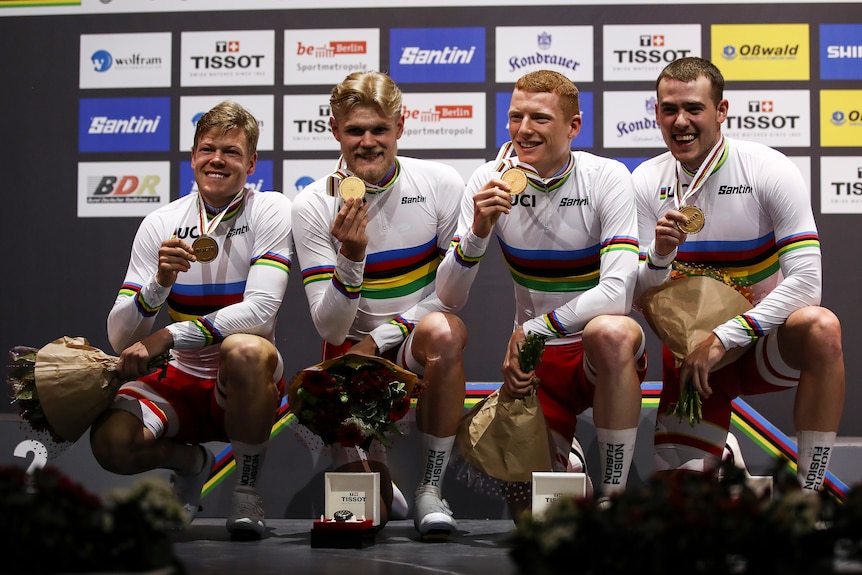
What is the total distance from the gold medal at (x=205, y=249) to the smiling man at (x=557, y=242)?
884 mm

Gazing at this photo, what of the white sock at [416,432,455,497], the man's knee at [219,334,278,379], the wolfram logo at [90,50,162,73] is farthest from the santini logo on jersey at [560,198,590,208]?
the wolfram logo at [90,50,162,73]

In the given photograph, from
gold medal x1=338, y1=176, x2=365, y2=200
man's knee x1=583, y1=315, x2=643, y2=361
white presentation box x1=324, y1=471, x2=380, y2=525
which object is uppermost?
gold medal x1=338, y1=176, x2=365, y2=200

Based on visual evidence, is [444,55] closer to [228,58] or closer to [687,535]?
[228,58]

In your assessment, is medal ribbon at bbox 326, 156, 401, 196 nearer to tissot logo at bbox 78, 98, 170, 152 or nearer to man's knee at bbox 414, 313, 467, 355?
man's knee at bbox 414, 313, 467, 355

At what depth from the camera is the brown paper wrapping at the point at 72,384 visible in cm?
332

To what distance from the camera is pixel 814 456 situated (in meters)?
3.20

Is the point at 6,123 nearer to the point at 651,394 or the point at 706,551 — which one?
the point at 651,394

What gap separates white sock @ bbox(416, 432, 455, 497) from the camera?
3346 mm

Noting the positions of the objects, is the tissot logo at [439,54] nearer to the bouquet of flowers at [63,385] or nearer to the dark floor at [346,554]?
the bouquet of flowers at [63,385]

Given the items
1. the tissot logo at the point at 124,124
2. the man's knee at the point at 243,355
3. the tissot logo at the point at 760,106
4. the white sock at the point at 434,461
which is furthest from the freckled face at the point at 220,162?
the tissot logo at the point at 760,106

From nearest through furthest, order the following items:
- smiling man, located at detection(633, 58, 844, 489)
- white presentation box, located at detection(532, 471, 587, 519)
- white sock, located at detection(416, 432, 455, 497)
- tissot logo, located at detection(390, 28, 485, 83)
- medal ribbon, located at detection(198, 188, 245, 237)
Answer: white presentation box, located at detection(532, 471, 587, 519)
smiling man, located at detection(633, 58, 844, 489)
white sock, located at detection(416, 432, 455, 497)
medal ribbon, located at detection(198, 188, 245, 237)
tissot logo, located at detection(390, 28, 485, 83)

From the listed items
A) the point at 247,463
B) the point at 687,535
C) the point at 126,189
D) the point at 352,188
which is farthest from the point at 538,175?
the point at 126,189

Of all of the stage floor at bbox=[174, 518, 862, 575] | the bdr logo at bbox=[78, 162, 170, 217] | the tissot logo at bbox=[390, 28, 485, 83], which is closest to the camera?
the stage floor at bbox=[174, 518, 862, 575]

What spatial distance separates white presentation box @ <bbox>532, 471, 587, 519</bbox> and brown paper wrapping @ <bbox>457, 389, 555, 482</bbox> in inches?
8.3
